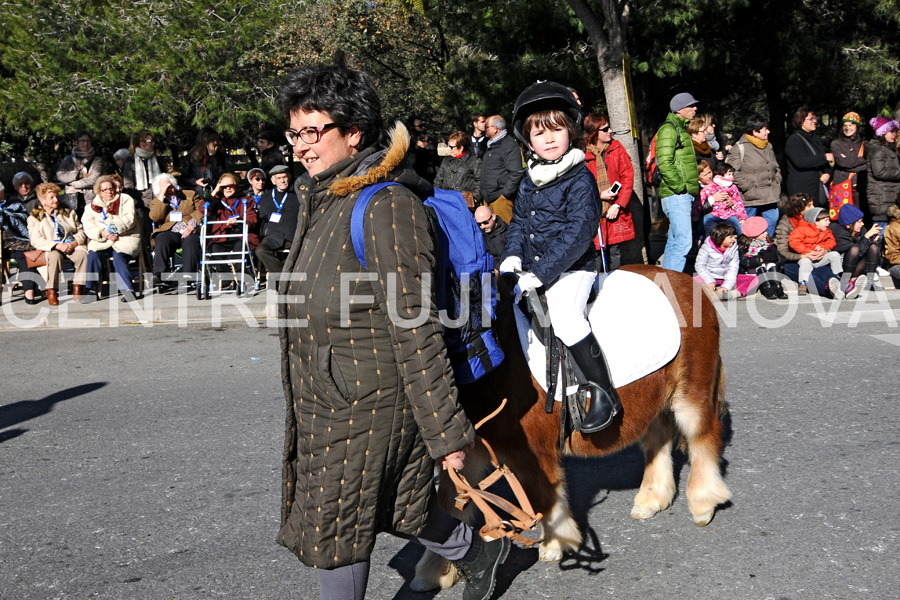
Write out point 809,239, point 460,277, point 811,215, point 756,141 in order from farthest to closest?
point 756,141 → point 811,215 → point 809,239 → point 460,277

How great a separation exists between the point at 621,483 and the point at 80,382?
449 cm

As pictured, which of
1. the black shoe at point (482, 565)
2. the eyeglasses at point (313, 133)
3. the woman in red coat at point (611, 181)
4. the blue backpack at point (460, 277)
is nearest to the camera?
the eyeglasses at point (313, 133)

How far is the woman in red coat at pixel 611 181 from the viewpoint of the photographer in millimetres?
9180

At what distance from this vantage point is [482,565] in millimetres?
3279

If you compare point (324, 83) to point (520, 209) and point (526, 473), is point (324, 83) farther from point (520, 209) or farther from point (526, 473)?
point (526, 473)

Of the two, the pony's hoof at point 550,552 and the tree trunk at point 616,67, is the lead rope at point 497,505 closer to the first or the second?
the pony's hoof at point 550,552

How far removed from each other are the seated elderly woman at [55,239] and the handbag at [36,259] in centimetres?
6

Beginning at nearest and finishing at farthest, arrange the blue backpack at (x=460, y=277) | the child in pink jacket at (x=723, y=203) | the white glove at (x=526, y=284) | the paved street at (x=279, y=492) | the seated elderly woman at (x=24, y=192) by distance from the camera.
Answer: the blue backpack at (x=460, y=277), the white glove at (x=526, y=284), the paved street at (x=279, y=492), the child in pink jacket at (x=723, y=203), the seated elderly woman at (x=24, y=192)

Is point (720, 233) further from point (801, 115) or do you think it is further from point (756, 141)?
point (801, 115)

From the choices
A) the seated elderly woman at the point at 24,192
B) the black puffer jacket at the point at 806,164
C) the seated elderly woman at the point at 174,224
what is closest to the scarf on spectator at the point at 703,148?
the black puffer jacket at the point at 806,164

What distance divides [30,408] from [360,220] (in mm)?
4616

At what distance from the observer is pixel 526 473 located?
3.41 m

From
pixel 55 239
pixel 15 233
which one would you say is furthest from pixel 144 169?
pixel 55 239

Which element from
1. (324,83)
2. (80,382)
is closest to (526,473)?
(324,83)
